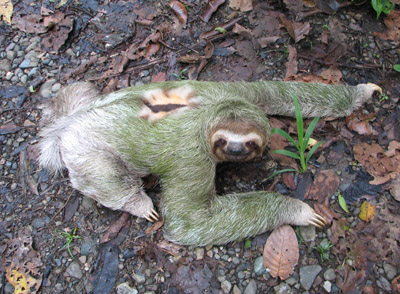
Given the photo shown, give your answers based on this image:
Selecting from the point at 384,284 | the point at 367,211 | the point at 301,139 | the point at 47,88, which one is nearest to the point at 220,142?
the point at 301,139

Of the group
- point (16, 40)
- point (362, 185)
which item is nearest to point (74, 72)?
point (16, 40)

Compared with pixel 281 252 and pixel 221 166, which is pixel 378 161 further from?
pixel 221 166

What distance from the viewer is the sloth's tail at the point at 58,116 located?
18.2ft

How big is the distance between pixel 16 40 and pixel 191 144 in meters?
4.54

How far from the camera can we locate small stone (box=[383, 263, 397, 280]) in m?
4.60

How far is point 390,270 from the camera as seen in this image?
4621 millimetres

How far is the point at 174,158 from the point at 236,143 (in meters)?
0.96

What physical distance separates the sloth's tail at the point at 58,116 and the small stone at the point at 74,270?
4.82 feet

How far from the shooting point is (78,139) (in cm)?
519

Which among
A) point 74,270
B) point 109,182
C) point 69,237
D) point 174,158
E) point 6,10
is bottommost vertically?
point 74,270

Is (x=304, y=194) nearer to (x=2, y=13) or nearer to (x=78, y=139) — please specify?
(x=78, y=139)

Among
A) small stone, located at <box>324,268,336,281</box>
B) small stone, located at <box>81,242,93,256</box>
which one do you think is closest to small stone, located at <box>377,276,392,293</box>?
small stone, located at <box>324,268,336,281</box>

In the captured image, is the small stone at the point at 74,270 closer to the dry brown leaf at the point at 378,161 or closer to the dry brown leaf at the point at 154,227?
the dry brown leaf at the point at 154,227

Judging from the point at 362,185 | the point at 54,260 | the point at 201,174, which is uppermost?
the point at 201,174
